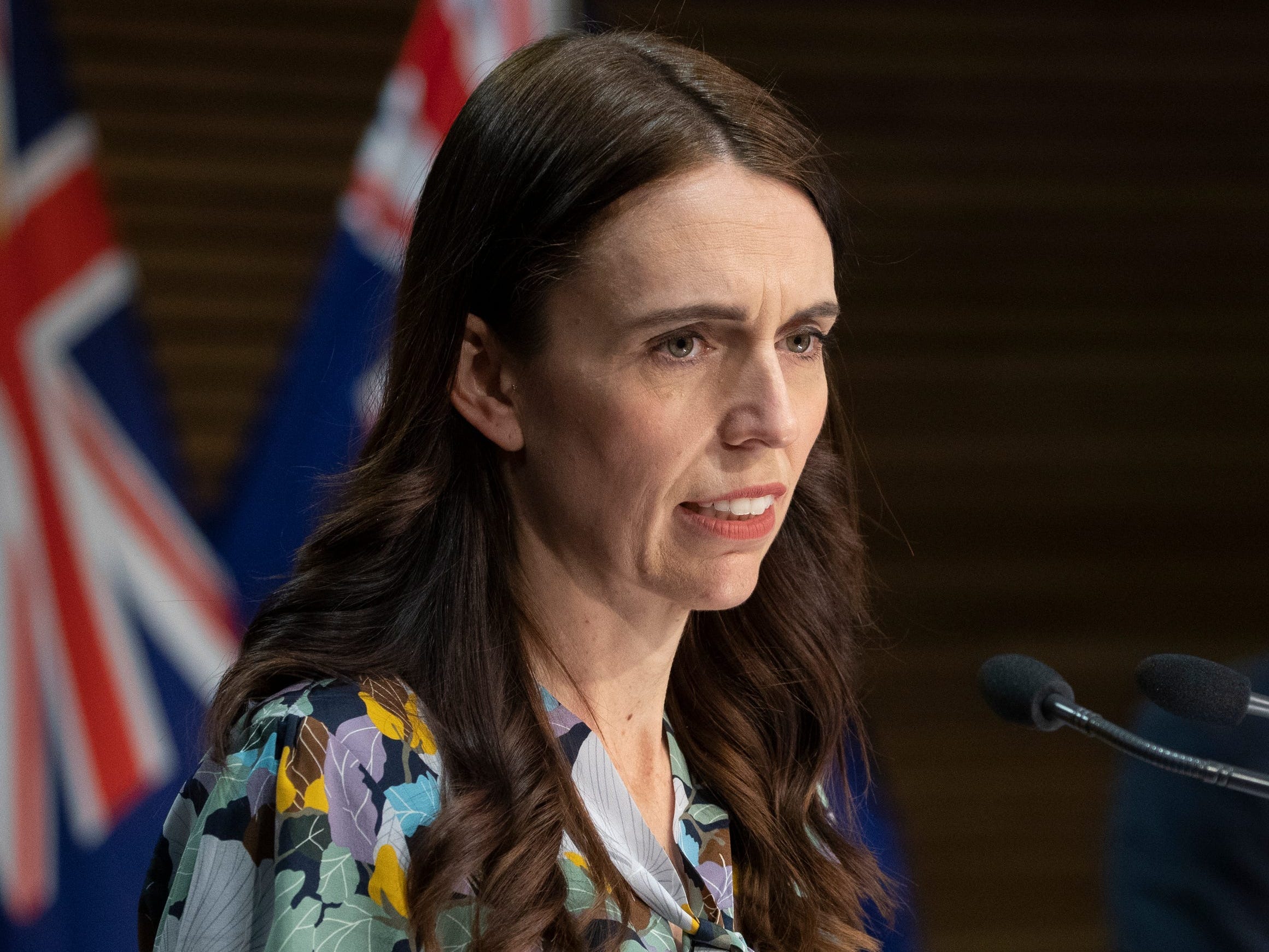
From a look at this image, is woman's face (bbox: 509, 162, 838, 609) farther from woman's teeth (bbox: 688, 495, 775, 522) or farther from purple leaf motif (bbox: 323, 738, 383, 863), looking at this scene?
purple leaf motif (bbox: 323, 738, 383, 863)

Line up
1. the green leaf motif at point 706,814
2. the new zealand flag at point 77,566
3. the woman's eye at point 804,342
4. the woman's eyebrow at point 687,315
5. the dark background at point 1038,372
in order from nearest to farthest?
the woman's eyebrow at point 687,315 < the woman's eye at point 804,342 < the green leaf motif at point 706,814 < the new zealand flag at point 77,566 < the dark background at point 1038,372

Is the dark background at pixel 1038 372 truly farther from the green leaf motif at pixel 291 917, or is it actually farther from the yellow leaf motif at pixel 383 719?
the green leaf motif at pixel 291 917

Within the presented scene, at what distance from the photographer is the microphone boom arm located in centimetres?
114

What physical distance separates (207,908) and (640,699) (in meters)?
0.52

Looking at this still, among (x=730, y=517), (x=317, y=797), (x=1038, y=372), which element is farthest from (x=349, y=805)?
(x=1038, y=372)

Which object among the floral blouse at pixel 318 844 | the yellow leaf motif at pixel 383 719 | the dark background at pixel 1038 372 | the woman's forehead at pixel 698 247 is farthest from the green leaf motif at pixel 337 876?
the dark background at pixel 1038 372

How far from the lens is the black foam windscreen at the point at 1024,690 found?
132 centimetres

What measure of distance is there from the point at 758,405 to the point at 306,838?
1.84ft

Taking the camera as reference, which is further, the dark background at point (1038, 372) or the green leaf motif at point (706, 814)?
the dark background at point (1038, 372)

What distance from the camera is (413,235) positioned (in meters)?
1.54

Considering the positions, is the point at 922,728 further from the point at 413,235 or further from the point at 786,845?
the point at 413,235

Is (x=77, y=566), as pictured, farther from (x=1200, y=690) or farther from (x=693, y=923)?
(x=1200, y=690)

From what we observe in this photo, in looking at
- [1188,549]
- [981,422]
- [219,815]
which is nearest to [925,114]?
[981,422]

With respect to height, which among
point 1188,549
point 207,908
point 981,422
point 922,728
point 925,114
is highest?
point 207,908
